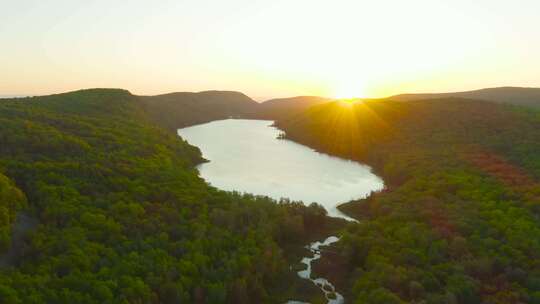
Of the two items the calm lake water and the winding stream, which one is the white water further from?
the calm lake water

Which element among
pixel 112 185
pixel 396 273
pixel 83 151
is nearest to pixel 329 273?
pixel 396 273

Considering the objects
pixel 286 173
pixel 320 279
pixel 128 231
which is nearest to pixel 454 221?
pixel 320 279

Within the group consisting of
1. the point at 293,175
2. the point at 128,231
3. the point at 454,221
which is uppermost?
the point at 128,231

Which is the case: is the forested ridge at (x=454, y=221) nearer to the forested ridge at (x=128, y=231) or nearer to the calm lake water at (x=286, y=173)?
the calm lake water at (x=286, y=173)

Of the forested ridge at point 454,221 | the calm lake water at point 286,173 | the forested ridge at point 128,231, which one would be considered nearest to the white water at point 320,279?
the forested ridge at point 454,221

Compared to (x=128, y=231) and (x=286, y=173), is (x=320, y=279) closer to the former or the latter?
(x=128, y=231)
